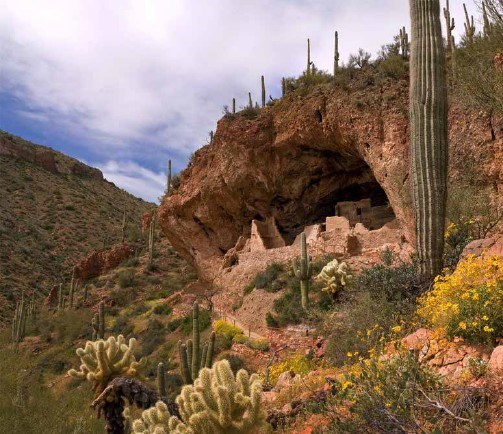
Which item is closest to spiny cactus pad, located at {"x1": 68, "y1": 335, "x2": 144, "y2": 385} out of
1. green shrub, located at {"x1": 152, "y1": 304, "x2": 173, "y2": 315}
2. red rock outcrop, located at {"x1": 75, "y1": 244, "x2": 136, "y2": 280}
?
green shrub, located at {"x1": 152, "y1": 304, "x2": 173, "y2": 315}

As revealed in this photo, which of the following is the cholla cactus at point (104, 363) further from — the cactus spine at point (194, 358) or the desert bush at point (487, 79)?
the desert bush at point (487, 79)

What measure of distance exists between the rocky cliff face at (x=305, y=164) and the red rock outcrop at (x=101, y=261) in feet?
30.2

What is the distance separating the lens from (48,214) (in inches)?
1625

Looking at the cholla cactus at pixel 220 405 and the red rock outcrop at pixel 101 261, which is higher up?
the red rock outcrop at pixel 101 261

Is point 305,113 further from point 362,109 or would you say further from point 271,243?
point 271,243

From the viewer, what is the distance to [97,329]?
704 inches

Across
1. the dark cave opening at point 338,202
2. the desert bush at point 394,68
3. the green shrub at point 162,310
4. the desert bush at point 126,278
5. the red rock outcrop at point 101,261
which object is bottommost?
the green shrub at point 162,310

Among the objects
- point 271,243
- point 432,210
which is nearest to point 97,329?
point 271,243

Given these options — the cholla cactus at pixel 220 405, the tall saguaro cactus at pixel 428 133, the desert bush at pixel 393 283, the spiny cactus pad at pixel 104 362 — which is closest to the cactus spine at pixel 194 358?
the spiny cactus pad at pixel 104 362

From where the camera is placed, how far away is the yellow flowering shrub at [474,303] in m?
4.63

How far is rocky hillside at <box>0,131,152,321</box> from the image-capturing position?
3253cm

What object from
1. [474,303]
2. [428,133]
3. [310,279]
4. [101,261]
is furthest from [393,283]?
[101,261]

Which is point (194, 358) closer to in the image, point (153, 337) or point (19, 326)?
point (153, 337)

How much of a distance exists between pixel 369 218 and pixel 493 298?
14926mm
